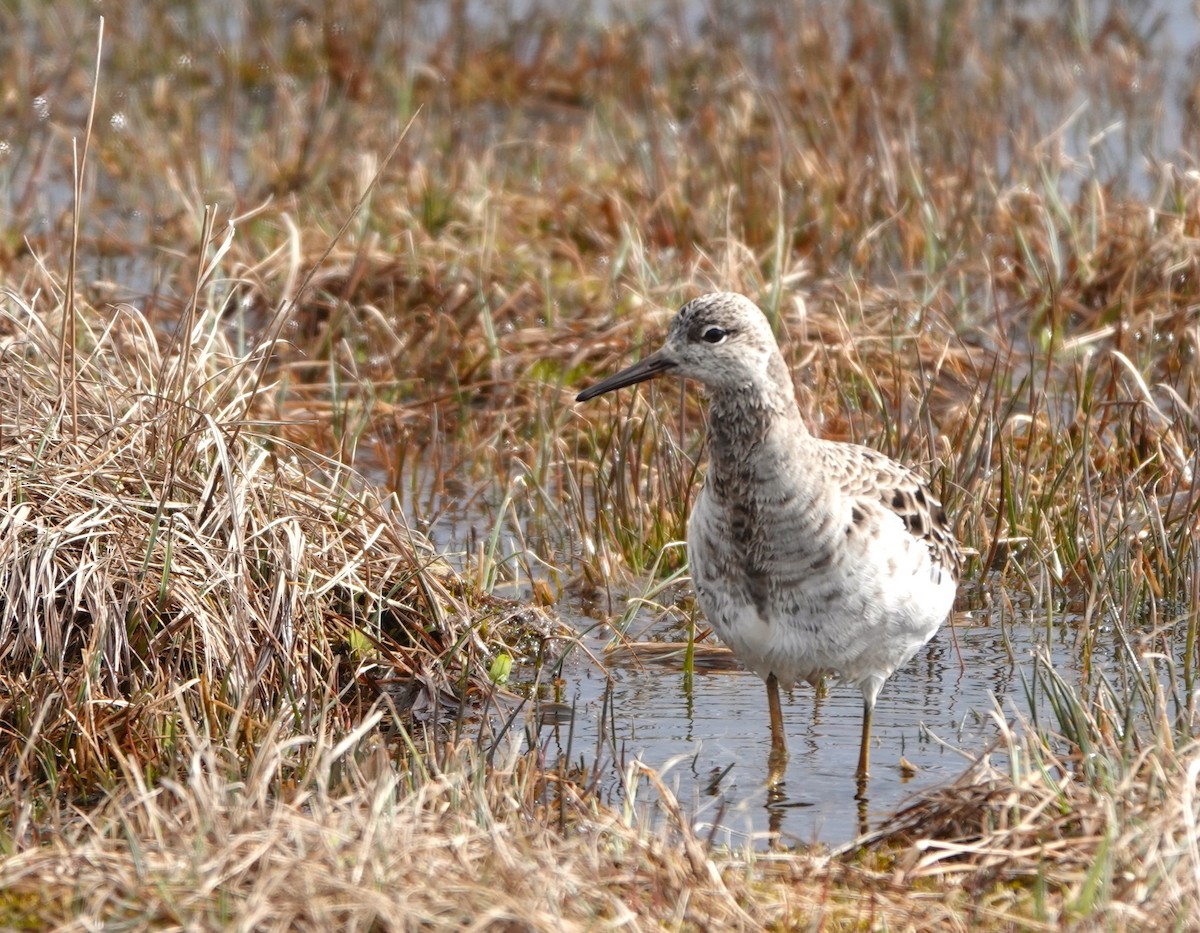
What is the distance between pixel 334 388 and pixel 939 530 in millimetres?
2836

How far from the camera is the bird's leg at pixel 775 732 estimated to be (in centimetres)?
552

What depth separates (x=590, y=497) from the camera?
775cm

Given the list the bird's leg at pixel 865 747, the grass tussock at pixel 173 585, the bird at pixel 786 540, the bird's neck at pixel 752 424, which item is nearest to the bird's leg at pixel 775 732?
the bird at pixel 786 540

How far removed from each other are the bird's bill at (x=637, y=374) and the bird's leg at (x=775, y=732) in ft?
3.11

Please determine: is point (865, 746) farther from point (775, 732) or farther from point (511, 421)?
point (511, 421)

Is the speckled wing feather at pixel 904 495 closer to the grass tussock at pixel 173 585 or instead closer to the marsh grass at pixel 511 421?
the marsh grass at pixel 511 421

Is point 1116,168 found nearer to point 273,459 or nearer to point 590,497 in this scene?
point 590,497

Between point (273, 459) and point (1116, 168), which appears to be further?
point (1116, 168)

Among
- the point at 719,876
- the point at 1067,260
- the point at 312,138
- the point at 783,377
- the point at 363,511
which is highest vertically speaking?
the point at 312,138

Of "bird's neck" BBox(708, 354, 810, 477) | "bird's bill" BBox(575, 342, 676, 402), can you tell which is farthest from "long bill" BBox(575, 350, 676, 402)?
"bird's neck" BBox(708, 354, 810, 477)

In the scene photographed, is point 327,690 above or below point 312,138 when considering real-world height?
below

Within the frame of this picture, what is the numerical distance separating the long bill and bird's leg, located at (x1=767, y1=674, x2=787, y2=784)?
0.95 metres

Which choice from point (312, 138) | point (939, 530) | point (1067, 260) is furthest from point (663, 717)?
point (312, 138)

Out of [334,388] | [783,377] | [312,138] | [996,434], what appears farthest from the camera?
[312,138]
